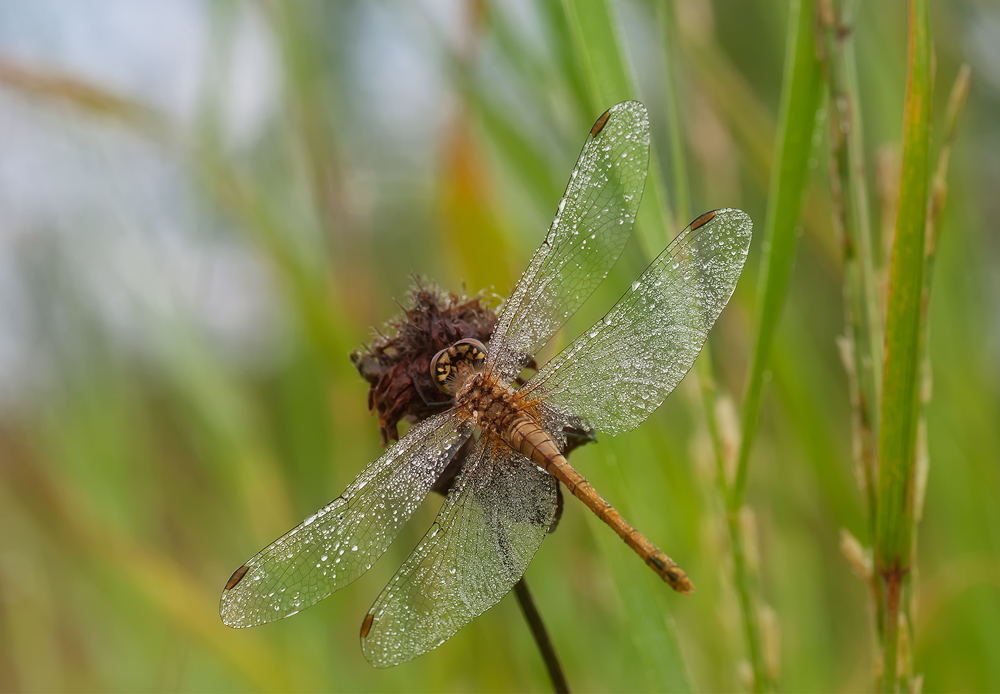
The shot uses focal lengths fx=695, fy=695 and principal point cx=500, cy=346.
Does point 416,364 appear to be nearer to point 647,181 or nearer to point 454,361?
point 454,361

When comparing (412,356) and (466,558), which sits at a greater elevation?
(412,356)

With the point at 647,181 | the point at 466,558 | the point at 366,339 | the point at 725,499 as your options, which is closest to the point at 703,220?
the point at 647,181
